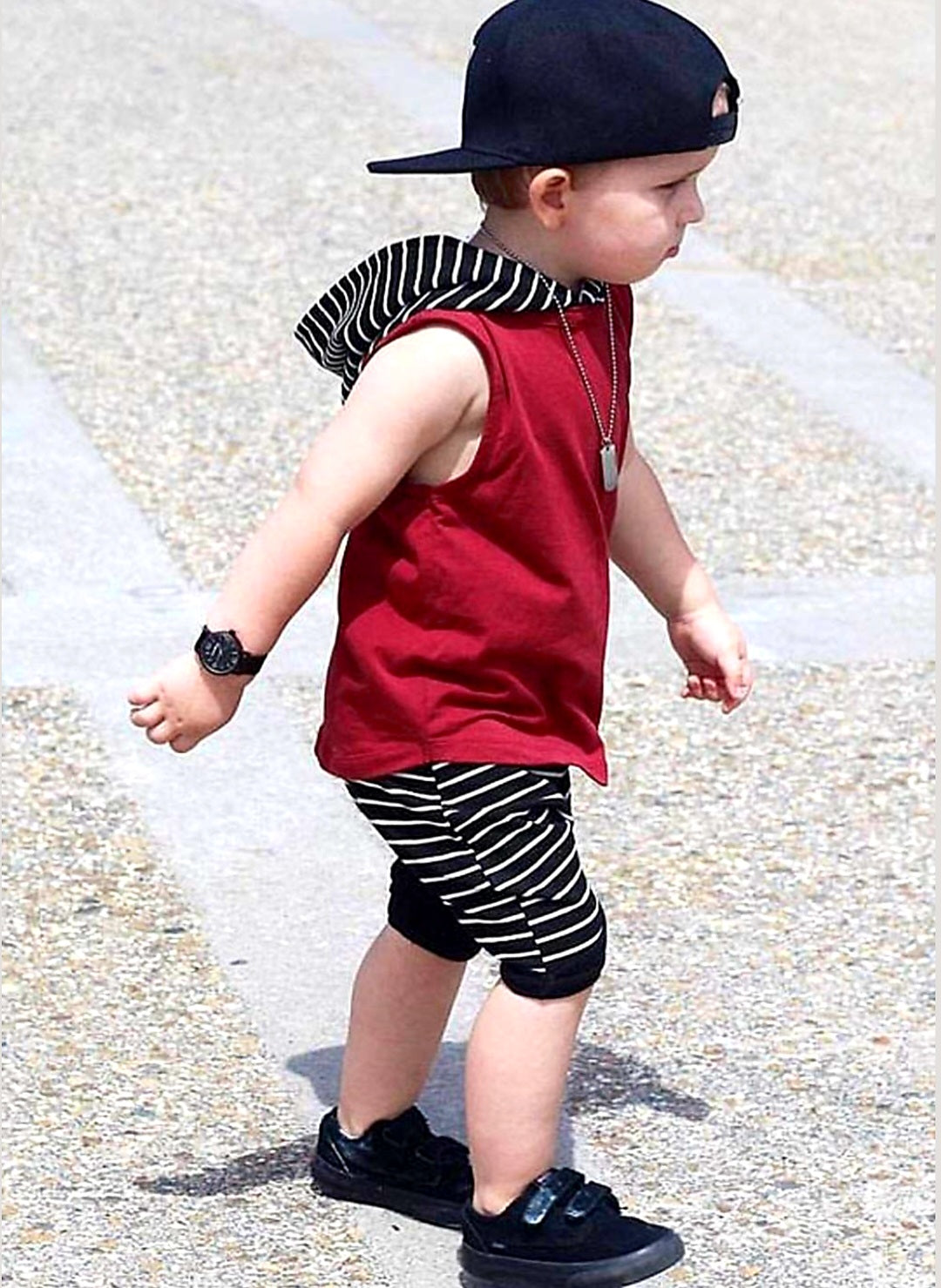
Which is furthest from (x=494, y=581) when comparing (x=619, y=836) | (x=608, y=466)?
(x=619, y=836)

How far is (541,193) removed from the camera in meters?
2.75

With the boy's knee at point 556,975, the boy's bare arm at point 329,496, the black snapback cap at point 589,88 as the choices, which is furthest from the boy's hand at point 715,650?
the black snapback cap at point 589,88

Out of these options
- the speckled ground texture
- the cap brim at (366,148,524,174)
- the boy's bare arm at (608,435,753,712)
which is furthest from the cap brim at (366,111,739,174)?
the speckled ground texture

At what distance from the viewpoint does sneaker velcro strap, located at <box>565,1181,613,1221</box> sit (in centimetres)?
291

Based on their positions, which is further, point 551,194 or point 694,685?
point 694,685

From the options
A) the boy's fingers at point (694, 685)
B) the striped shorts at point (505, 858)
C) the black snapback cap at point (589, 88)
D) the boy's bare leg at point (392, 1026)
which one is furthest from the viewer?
the boy's fingers at point (694, 685)

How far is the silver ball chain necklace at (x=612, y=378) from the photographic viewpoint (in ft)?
9.22

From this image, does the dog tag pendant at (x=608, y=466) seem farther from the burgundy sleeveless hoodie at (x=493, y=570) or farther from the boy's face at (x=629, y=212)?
the boy's face at (x=629, y=212)

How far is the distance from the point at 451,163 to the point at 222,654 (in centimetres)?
56

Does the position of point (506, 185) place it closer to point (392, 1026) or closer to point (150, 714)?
point (150, 714)

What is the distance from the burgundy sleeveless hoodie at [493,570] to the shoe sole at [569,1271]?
560 mm

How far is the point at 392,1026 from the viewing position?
10.0ft

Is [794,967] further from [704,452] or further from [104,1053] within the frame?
[704,452]

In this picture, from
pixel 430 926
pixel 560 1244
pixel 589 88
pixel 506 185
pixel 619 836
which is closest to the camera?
pixel 589 88
